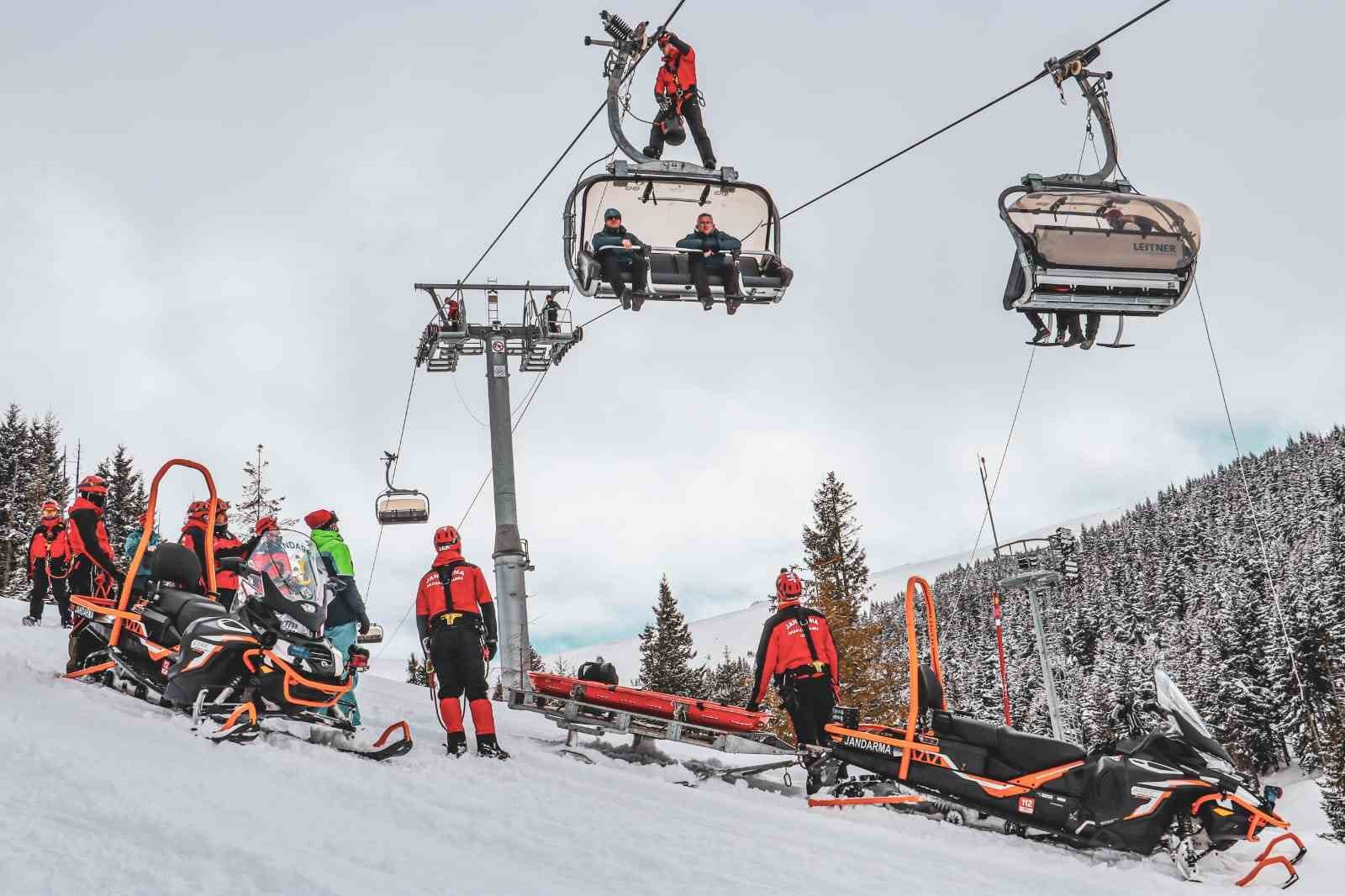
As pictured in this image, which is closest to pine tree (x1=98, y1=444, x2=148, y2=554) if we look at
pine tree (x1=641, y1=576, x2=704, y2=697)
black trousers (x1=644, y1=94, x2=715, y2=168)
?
pine tree (x1=641, y1=576, x2=704, y2=697)

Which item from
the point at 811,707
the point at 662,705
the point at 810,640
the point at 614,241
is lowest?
the point at 662,705

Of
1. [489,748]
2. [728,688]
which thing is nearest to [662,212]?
[489,748]

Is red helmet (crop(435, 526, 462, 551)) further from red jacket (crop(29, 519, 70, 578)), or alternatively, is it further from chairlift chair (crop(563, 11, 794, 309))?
red jacket (crop(29, 519, 70, 578))

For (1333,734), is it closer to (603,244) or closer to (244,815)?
(603,244)

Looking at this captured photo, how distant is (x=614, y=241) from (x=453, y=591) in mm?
4408

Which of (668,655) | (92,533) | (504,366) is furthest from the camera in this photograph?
(668,655)

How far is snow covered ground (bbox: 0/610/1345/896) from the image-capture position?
409cm

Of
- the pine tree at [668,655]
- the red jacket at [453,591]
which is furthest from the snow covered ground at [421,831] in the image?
the pine tree at [668,655]

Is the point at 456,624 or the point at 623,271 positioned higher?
the point at 623,271

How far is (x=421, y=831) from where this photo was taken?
5.53 metres

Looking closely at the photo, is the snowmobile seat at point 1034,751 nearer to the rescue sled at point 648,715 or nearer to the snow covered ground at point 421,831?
the snow covered ground at point 421,831

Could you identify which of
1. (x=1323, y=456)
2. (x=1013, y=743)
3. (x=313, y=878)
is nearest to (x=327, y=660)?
(x=313, y=878)

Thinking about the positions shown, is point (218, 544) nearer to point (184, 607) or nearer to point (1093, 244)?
point (184, 607)

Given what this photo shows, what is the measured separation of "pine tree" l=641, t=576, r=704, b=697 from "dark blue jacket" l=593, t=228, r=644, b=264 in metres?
33.6
